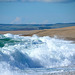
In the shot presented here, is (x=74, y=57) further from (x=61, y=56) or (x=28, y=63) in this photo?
(x=28, y=63)

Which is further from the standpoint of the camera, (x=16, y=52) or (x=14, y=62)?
(x=16, y=52)

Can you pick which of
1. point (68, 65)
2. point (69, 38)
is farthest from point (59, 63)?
point (69, 38)

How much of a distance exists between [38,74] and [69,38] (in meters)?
11.8

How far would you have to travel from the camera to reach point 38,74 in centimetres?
923

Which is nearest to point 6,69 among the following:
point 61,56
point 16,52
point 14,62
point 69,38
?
point 14,62

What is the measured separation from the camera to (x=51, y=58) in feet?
40.7

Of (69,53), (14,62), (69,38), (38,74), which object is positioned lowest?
(38,74)

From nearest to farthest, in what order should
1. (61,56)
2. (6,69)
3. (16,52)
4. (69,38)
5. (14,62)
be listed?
(6,69)
(14,62)
(16,52)
(61,56)
(69,38)

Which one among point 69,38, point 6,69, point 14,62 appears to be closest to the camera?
point 6,69

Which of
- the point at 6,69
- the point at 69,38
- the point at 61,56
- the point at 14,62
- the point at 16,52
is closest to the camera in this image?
the point at 6,69

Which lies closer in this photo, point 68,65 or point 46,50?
point 68,65

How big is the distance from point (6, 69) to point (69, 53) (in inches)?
201

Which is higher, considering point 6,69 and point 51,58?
point 51,58

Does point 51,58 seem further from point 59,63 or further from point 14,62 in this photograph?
point 14,62
